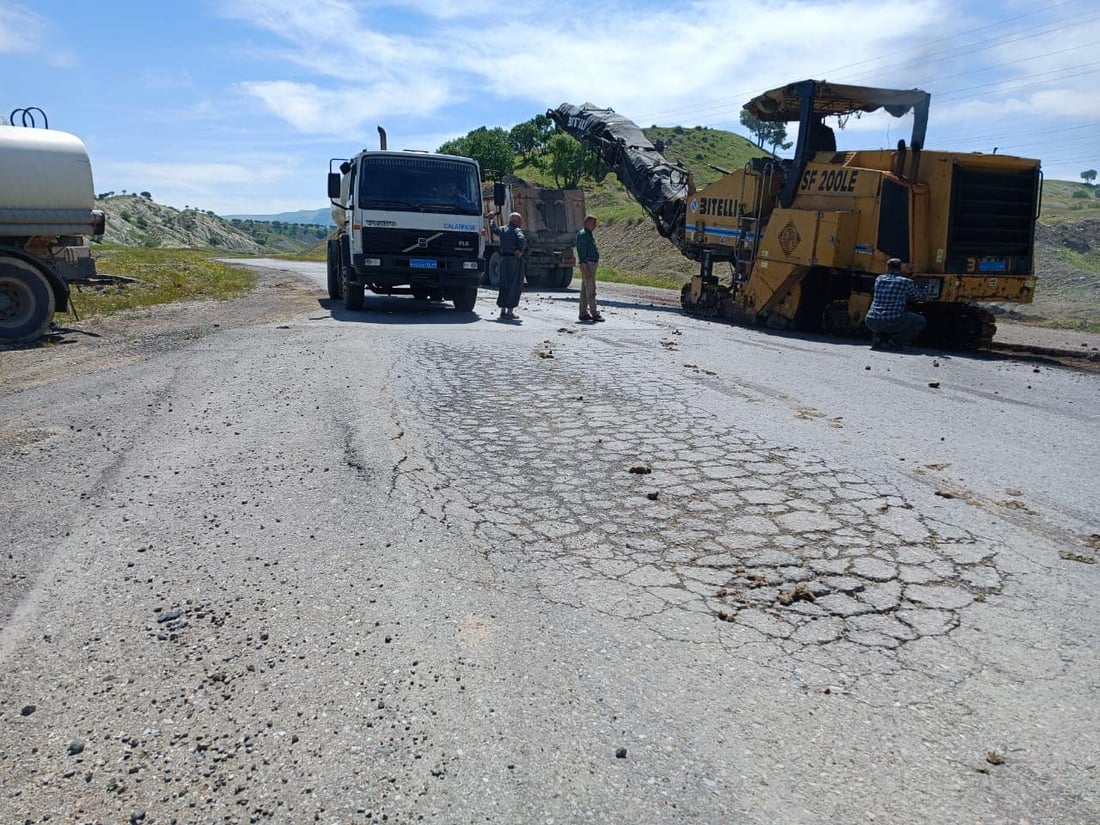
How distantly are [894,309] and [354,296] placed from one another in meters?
8.59

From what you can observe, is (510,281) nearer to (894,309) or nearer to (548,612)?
(894,309)

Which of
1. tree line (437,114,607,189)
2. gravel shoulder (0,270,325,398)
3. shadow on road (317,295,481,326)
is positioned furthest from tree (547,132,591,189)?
shadow on road (317,295,481,326)

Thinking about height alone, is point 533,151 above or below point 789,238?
above

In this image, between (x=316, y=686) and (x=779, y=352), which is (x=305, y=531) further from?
(x=779, y=352)

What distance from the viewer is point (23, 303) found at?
11078 millimetres

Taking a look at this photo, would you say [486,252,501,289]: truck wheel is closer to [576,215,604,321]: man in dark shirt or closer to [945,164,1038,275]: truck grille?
[576,215,604,321]: man in dark shirt

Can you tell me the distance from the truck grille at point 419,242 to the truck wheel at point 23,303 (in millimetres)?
4544

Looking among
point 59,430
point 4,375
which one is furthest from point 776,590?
point 4,375

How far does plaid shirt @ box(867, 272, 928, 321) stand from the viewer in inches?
426

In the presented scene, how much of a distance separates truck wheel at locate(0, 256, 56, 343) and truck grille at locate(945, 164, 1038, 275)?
12.5m

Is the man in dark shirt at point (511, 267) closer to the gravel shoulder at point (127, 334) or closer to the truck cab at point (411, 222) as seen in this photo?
the truck cab at point (411, 222)

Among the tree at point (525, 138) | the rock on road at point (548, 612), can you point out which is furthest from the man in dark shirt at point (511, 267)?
the tree at point (525, 138)

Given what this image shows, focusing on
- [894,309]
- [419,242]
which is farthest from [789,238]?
[419,242]

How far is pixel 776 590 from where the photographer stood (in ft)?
12.0
